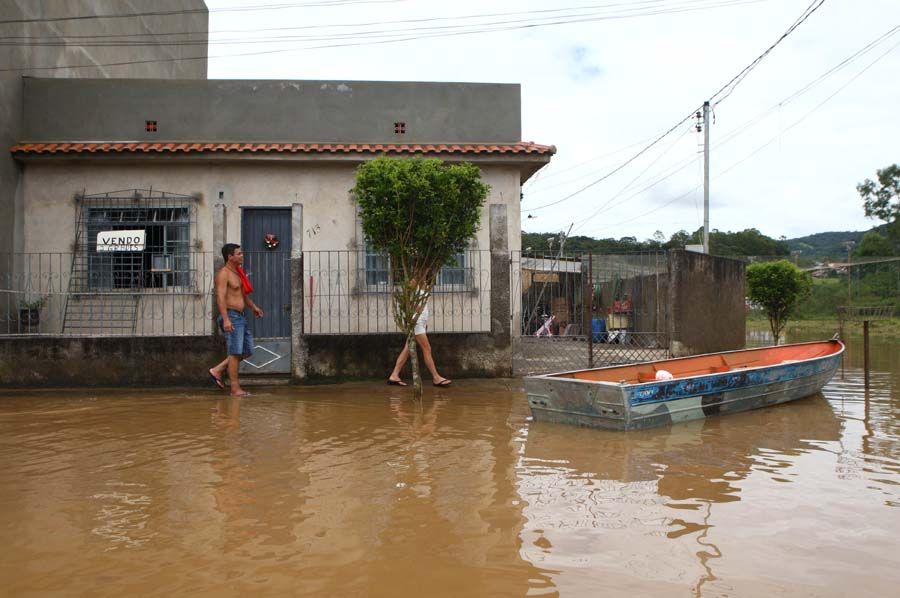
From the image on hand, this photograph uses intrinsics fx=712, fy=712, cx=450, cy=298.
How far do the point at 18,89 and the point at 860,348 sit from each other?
2039 centimetres

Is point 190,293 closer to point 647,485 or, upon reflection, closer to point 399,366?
point 399,366

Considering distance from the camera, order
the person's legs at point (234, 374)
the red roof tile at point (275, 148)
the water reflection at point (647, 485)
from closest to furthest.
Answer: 1. the water reflection at point (647, 485)
2. the person's legs at point (234, 374)
3. the red roof tile at point (275, 148)

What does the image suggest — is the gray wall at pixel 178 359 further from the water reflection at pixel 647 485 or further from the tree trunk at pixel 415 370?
the water reflection at pixel 647 485

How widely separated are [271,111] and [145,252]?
3.25 m

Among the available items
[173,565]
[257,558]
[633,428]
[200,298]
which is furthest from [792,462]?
[200,298]

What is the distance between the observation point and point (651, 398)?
22.2ft

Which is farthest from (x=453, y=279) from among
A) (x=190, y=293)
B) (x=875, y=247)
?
(x=875, y=247)

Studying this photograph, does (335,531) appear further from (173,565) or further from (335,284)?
(335,284)

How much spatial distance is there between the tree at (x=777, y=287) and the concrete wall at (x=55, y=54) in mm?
13990

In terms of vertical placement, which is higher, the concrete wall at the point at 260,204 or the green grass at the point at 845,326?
the concrete wall at the point at 260,204

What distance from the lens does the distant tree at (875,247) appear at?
4403 cm

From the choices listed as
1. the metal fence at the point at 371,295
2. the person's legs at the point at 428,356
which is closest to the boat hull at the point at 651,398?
the person's legs at the point at 428,356

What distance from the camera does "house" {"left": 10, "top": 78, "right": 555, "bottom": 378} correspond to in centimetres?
1152

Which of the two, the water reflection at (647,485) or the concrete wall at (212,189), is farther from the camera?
the concrete wall at (212,189)
